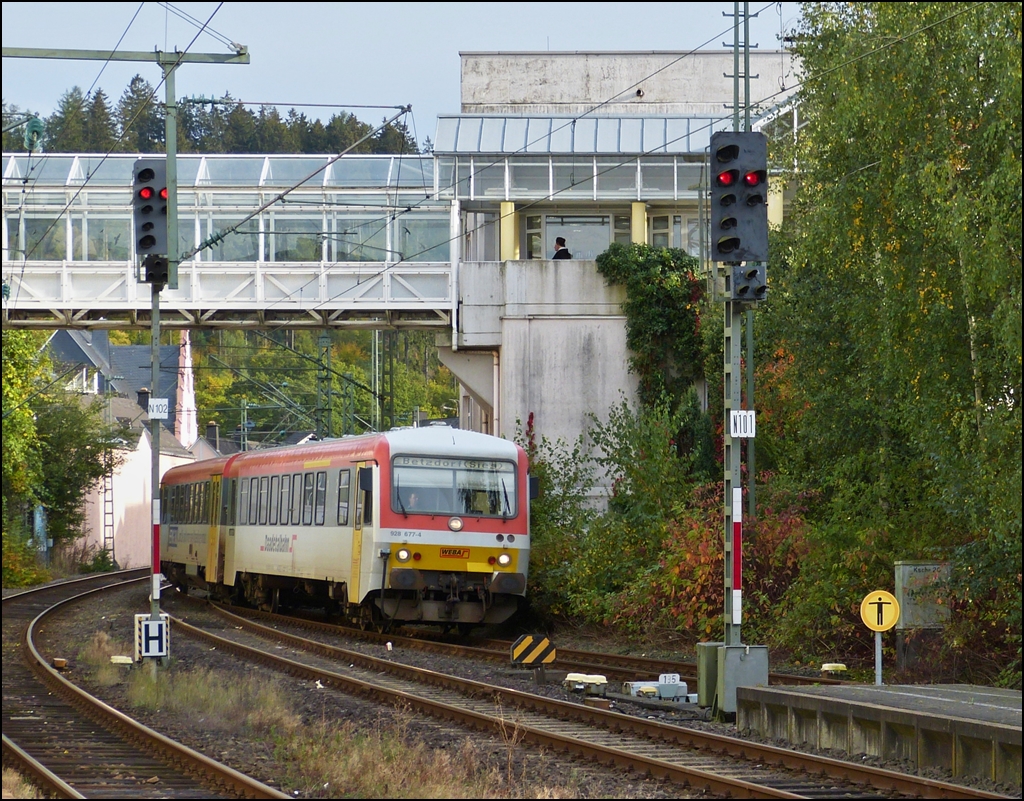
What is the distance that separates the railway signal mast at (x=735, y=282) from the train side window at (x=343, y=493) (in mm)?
9970

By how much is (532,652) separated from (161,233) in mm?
6968

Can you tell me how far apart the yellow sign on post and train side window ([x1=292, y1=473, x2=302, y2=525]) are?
42.4 ft

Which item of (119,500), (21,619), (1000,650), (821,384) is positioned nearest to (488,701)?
(1000,650)

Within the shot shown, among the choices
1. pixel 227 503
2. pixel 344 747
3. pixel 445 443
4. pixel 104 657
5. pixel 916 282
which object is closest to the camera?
pixel 344 747

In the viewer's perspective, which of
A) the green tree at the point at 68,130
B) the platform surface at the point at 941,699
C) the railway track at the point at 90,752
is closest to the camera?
the railway track at the point at 90,752

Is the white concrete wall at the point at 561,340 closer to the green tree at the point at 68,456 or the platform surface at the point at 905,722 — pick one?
the platform surface at the point at 905,722

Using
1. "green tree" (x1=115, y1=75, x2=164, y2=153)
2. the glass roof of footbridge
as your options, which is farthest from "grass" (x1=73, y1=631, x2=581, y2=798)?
"green tree" (x1=115, y1=75, x2=164, y2=153)

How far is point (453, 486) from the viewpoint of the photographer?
23.3 metres

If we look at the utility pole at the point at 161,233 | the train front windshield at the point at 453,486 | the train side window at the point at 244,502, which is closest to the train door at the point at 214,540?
the train side window at the point at 244,502

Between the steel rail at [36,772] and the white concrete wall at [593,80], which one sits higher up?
the white concrete wall at [593,80]

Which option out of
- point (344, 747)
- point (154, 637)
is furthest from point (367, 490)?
point (344, 747)

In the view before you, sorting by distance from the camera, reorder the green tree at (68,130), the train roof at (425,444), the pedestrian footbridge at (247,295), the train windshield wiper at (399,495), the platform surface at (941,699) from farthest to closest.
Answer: the green tree at (68,130)
the pedestrian footbridge at (247,295)
the train roof at (425,444)
the train windshield wiper at (399,495)
the platform surface at (941,699)

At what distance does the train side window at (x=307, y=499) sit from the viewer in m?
26.3

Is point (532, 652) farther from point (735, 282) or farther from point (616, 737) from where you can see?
point (735, 282)
